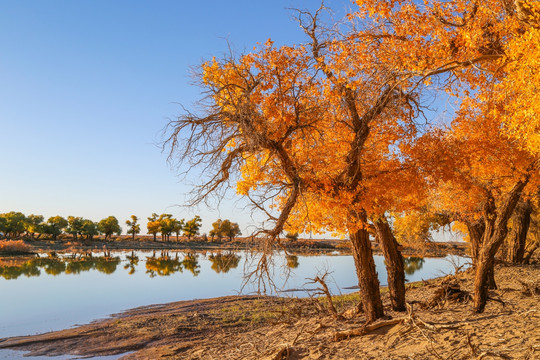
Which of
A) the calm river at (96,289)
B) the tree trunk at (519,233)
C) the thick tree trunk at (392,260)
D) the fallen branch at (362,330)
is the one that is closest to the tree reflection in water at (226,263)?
the calm river at (96,289)

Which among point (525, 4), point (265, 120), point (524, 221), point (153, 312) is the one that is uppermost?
point (525, 4)

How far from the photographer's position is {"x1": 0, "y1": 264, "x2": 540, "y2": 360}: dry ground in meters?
7.53

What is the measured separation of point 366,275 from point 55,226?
105 metres

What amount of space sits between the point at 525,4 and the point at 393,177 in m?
5.35

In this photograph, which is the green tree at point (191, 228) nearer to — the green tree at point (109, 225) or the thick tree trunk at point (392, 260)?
the green tree at point (109, 225)

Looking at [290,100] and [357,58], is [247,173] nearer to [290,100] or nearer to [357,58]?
[290,100]

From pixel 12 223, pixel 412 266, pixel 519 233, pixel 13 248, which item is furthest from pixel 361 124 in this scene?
pixel 12 223

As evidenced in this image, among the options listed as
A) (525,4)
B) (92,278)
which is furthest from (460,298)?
(92,278)

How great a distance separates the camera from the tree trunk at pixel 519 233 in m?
21.7

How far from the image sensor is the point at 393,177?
11141 millimetres

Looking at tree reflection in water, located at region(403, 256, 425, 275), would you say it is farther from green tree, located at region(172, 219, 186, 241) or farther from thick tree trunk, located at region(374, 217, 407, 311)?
green tree, located at region(172, 219, 186, 241)

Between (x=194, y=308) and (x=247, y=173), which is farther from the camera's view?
(x=194, y=308)

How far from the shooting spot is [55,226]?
99.3 metres

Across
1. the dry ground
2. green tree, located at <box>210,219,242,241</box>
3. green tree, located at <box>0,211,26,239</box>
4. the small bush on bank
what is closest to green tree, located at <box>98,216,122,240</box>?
green tree, located at <box>0,211,26,239</box>
